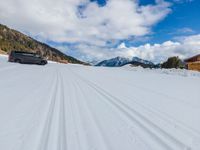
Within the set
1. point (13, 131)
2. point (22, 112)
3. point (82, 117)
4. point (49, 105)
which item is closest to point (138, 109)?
point (82, 117)

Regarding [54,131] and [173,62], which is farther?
[173,62]

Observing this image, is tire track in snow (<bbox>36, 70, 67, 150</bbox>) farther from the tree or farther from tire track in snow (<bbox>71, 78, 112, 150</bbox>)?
the tree

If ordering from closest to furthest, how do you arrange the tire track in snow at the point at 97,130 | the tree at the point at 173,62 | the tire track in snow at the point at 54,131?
1. the tire track in snow at the point at 54,131
2. the tire track in snow at the point at 97,130
3. the tree at the point at 173,62

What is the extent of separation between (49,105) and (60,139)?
2.74 metres

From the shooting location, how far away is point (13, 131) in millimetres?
4531

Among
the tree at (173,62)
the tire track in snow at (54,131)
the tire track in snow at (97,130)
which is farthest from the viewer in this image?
the tree at (173,62)

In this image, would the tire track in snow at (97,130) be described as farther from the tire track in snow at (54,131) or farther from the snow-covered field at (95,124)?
the tire track in snow at (54,131)

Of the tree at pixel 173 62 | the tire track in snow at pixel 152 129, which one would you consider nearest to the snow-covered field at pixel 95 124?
the tire track in snow at pixel 152 129

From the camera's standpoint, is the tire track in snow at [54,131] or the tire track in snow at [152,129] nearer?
the tire track in snow at [54,131]

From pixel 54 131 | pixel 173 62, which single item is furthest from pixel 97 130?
pixel 173 62

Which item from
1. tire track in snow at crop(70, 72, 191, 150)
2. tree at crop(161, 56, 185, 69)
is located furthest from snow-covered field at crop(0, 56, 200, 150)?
tree at crop(161, 56, 185, 69)

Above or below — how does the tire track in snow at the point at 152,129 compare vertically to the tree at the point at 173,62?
below

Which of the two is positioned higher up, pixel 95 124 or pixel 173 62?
pixel 173 62

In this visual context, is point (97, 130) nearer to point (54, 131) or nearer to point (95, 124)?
point (95, 124)
